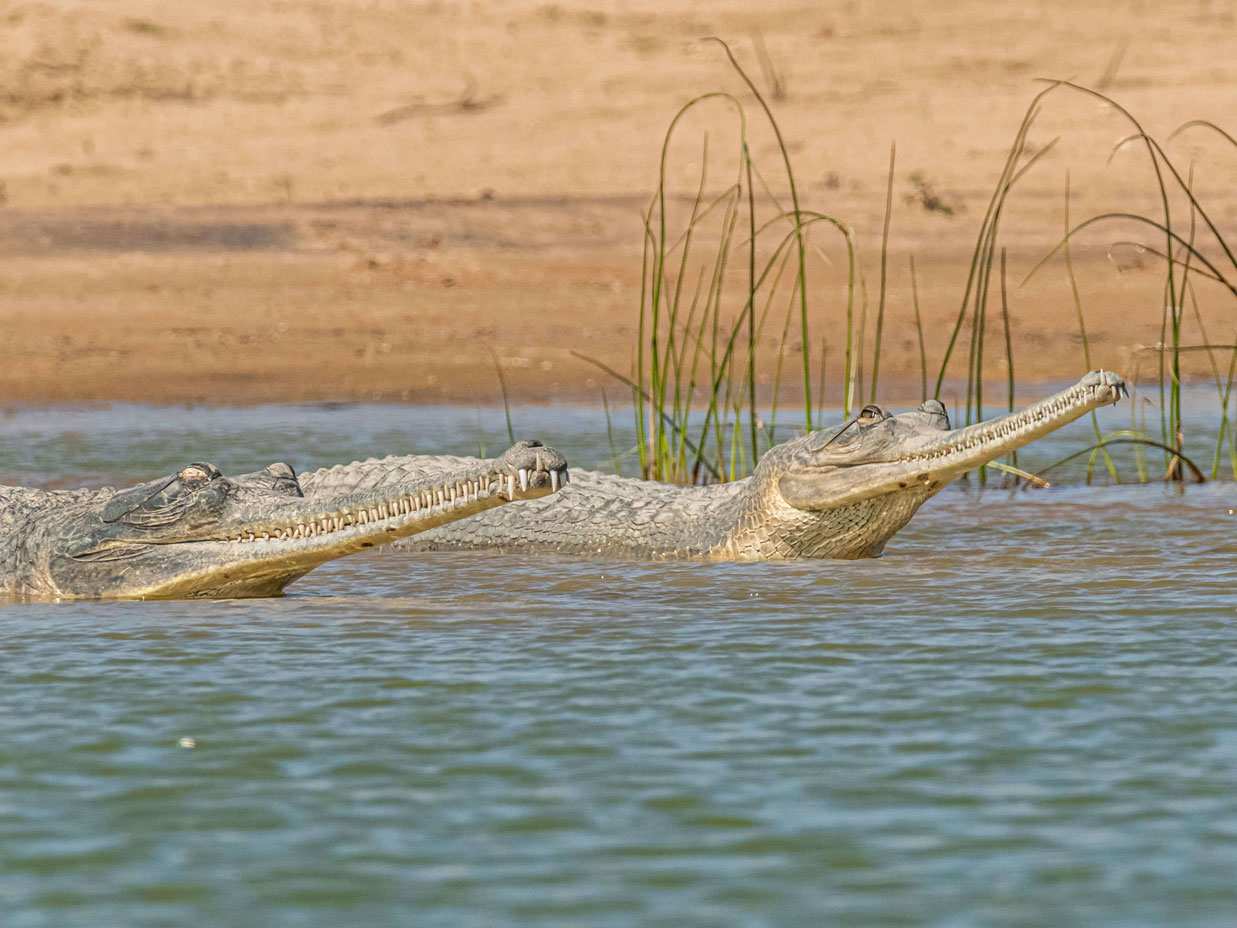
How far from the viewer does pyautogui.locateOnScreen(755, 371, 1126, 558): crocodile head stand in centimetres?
651

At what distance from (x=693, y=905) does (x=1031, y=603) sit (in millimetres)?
3104

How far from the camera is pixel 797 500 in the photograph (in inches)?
293

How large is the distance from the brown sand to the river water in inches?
174

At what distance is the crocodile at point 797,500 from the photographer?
22.1ft

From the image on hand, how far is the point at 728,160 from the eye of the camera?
20125 mm

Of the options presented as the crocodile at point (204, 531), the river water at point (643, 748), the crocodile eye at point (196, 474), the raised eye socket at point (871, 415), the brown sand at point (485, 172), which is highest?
the brown sand at point (485, 172)

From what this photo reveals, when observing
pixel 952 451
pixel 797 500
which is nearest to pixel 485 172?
pixel 797 500

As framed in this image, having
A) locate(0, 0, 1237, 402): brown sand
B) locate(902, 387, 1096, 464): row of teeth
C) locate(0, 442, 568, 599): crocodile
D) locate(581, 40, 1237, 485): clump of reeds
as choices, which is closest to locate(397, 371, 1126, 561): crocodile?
locate(902, 387, 1096, 464): row of teeth

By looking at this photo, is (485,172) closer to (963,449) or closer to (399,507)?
(963,449)

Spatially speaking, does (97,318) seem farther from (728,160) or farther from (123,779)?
(123,779)

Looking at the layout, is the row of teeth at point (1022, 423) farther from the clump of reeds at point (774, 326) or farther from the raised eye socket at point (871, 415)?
the clump of reeds at point (774, 326)

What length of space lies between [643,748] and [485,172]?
622 inches

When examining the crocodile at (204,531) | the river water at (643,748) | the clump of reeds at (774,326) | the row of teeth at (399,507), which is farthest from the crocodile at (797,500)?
the row of teeth at (399,507)

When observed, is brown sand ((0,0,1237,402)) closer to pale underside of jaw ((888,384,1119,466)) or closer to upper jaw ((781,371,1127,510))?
upper jaw ((781,371,1127,510))
